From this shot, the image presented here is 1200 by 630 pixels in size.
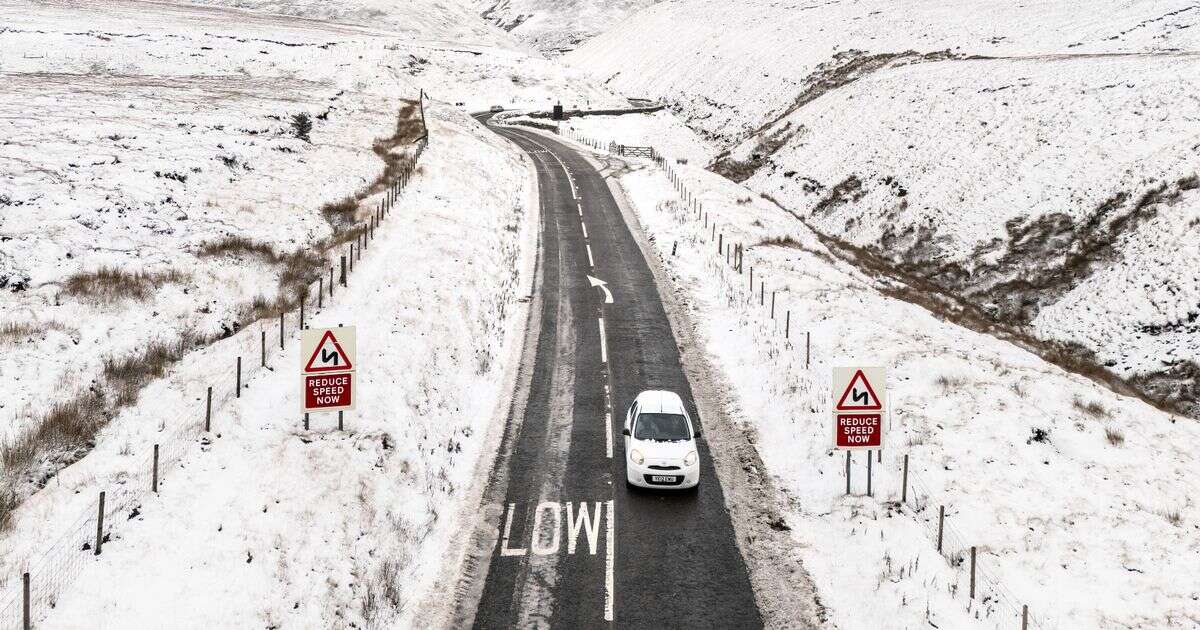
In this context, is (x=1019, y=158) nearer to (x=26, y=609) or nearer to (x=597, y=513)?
(x=597, y=513)

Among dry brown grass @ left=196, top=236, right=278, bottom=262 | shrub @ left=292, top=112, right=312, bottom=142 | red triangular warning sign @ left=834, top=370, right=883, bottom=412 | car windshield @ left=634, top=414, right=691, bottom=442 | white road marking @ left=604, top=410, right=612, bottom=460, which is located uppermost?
shrub @ left=292, top=112, right=312, bottom=142

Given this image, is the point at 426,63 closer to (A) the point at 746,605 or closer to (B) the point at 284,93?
(B) the point at 284,93

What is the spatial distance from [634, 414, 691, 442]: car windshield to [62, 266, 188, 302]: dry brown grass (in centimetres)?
1302

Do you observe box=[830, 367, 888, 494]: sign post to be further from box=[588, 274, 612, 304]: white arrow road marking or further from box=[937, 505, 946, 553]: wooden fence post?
box=[588, 274, 612, 304]: white arrow road marking

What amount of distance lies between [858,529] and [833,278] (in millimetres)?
17450

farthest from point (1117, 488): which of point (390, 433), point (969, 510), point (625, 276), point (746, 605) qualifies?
point (625, 276)

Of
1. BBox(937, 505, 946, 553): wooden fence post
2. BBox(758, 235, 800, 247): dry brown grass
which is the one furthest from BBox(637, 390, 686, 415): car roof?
BBox(758, 235, 800, 247): dry brown grass

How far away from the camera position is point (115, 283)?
762 inches

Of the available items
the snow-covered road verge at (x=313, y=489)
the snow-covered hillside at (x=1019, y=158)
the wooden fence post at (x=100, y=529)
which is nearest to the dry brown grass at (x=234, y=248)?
the snow-covered road verge at (x=313, y=489)

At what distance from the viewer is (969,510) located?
42.0 feet

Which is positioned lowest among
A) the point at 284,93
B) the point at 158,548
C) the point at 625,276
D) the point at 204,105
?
the point at 158,548

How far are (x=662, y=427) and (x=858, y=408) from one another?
3788 mm

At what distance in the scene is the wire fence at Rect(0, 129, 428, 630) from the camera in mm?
8930

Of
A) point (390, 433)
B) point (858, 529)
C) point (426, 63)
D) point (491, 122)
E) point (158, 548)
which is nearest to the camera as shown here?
point (158, 548)
